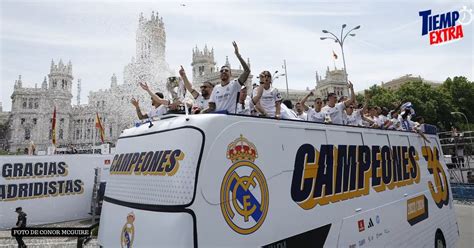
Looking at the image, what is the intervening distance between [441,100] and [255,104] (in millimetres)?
45454

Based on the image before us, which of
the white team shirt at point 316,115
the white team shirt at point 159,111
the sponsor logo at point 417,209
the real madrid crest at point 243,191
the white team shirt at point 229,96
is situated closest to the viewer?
the real madrid crest at point 243,191

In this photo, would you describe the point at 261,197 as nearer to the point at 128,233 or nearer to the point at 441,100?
the point at 128,233

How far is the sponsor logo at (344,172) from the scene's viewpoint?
3904mm

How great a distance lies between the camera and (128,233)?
10.2ft

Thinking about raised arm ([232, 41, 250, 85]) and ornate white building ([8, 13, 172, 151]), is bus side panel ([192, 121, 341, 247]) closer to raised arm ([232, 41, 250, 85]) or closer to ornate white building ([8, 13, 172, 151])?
raised arm ([232, 41, 250, 85])

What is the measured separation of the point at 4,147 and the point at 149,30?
7419cm

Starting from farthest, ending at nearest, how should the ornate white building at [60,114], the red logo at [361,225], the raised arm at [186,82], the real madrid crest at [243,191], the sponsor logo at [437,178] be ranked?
the ornate white building at [60,114] < the sponsor logo at [437,178] < the raised arm at [186,82] < the red logo at [361,225] < the real madrid crest at [243,191]

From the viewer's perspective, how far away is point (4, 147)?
3757 inches

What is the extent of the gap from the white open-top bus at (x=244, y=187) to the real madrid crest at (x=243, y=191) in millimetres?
10

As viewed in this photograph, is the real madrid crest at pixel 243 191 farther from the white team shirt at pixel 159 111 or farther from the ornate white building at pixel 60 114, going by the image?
the ornate white building at pixel 60 114

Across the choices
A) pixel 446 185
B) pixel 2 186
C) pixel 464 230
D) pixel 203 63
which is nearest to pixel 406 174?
pixel 446 185

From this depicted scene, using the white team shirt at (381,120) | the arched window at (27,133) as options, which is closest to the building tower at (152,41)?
the white team shirt at (381,120)

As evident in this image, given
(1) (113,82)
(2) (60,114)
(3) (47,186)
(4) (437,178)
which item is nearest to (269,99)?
(4) (437,178)

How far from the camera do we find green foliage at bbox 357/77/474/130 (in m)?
39.8
